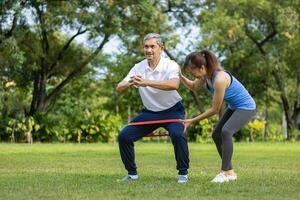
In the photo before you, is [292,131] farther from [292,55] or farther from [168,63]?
[168,63]

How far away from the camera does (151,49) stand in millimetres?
8594

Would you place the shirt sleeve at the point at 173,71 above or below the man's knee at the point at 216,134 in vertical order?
above

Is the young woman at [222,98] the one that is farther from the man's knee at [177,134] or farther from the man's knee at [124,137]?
the man's knee at [124,137]

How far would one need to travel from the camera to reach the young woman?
8320 millimetres

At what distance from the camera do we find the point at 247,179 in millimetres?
9016

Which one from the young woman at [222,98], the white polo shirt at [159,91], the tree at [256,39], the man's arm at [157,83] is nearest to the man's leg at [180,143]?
the young woman at [222,98]

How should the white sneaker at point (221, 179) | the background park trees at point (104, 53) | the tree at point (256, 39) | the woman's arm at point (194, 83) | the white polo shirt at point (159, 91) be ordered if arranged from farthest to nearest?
the tree at point (256, 39) → the background park trees at point (104, 53) → the woman's arm at point (194, 83) → the white polo shirt at point (159, 91) → the white sneaker at point (221, 179)

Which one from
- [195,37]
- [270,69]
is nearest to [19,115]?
[195,37]

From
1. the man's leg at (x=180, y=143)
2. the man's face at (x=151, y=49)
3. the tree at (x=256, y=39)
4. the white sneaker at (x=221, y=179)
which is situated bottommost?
the white sneaker at (x=221, y=179)

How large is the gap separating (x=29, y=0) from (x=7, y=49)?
2.31 metres

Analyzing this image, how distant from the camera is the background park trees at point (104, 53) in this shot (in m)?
29.0

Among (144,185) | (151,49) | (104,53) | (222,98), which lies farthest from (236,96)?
(104,53)

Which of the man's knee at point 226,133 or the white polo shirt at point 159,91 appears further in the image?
the white polo shirt at point 159,91

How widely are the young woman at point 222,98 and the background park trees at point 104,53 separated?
17.9 meters
